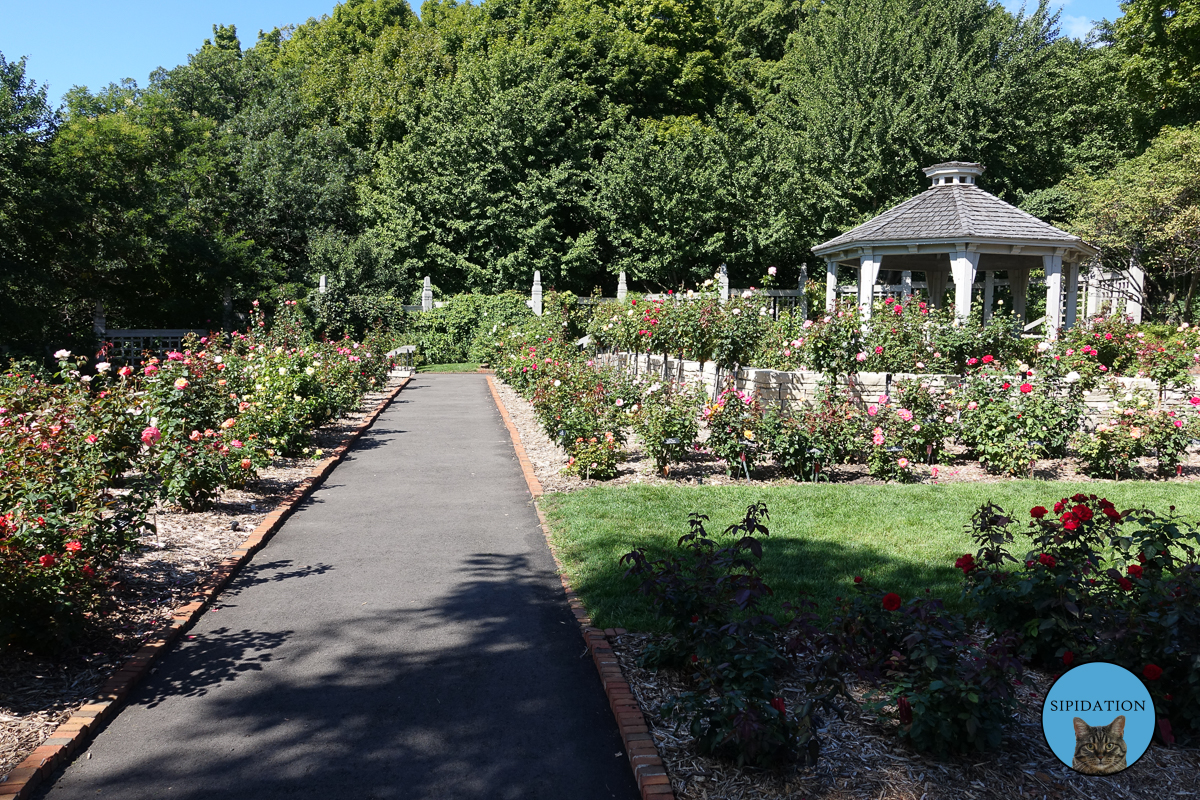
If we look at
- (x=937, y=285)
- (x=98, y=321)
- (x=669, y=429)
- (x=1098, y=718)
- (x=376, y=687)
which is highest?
(x=937, y=285)

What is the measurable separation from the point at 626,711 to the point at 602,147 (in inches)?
1177

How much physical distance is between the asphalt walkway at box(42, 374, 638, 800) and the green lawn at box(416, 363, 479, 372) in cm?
1641

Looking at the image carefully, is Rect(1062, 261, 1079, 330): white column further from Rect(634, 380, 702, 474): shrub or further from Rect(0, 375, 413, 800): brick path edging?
Rect(0, 375, 413, 800): brick path edging

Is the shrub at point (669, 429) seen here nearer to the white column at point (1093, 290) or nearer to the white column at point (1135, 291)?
the white column at point (1135, 291)

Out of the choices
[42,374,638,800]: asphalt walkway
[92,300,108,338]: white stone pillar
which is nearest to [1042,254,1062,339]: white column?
[42,374,638,800]: asphalt walkway

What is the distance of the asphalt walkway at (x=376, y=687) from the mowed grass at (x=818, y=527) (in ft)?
1.15

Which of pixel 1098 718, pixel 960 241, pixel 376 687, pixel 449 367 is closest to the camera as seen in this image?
pixel 1098 718

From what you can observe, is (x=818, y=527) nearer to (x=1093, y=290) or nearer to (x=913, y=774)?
(x=913, y=774)

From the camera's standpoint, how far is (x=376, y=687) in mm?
3986

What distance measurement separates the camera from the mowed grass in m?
5.04

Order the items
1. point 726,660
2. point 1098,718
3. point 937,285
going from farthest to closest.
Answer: point 937,285, point 726,660, point 1098,718

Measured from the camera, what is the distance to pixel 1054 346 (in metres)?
9.98

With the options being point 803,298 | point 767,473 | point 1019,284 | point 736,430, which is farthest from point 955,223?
point 736,430

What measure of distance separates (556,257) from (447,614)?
2481 centimetres
